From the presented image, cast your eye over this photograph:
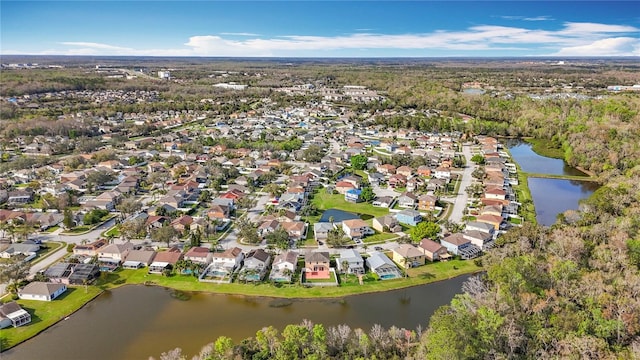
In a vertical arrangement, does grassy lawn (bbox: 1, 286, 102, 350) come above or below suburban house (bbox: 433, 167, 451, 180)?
below

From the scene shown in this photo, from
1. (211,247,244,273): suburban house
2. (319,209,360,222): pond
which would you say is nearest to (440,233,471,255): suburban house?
(319,209,360,222): pond

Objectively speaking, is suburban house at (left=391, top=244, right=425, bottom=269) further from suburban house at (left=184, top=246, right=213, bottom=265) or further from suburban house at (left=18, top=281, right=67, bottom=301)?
suburban house at (left=18, top=281, right=67, bottom=301)

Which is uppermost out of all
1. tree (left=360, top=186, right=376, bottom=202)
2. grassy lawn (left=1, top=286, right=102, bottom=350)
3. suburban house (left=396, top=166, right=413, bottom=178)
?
suburban house (left=396, top=166, right=413, bottom=178)

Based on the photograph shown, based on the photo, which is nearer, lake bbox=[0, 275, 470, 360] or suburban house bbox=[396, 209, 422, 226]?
lake bbox=[0, 275, 470, 360]

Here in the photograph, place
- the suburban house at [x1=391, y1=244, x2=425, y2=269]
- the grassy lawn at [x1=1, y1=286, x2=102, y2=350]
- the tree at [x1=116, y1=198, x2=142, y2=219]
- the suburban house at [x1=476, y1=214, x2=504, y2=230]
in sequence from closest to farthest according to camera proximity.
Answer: the grassy lawn at [x1=1, y1=286, x2=102, y2=350], the suburban house at [x1=391, y1=244, x2=425, y2=269], the suburban house at [x1=476, y1=214, x2=504, y2=230], the tree at [x1=116, y1=198, x2=142, y2=219]

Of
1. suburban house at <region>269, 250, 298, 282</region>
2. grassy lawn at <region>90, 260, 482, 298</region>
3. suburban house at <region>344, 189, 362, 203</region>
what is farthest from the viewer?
suburban house at <region>344, 189, 362, 203</region>

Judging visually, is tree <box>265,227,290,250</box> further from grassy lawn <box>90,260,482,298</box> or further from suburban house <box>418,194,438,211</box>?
suburban house <box>418,194,438,211</box>

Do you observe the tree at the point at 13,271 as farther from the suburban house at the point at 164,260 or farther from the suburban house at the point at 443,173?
the suburban house at the point at 443,173
